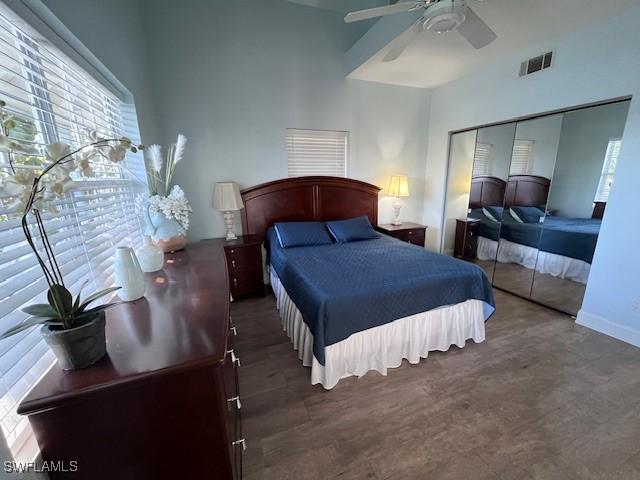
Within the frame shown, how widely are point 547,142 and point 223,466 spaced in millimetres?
3675

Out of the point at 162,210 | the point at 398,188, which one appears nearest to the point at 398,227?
the point at 398,188

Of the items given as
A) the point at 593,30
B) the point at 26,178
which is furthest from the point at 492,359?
the point at 593,30

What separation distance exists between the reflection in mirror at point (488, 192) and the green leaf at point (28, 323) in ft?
12.7

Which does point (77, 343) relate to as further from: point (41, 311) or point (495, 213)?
point (495, 213)

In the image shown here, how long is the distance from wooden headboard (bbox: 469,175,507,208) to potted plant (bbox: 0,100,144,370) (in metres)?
3.68

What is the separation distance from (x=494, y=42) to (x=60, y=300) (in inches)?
147

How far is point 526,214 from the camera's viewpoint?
2.92 m

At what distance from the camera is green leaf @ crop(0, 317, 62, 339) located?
622 mm

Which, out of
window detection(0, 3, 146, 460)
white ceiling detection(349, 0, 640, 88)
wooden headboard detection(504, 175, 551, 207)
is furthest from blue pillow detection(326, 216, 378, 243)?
window detection(0, 3, 146, 460)

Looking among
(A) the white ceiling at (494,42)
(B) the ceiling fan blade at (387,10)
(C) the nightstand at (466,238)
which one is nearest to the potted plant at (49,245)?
(B) the ceiling fan blade at (387,10)

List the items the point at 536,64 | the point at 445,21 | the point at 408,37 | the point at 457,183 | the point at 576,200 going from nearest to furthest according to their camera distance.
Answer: the point at 445,21 → the point at 408,37 → the point at 576,200 → the point at 536,64 → the point at 457,183

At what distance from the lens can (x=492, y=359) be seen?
2.04m

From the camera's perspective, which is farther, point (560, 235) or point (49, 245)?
point (560, 235)

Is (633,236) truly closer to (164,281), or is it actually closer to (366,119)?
(366,119)
